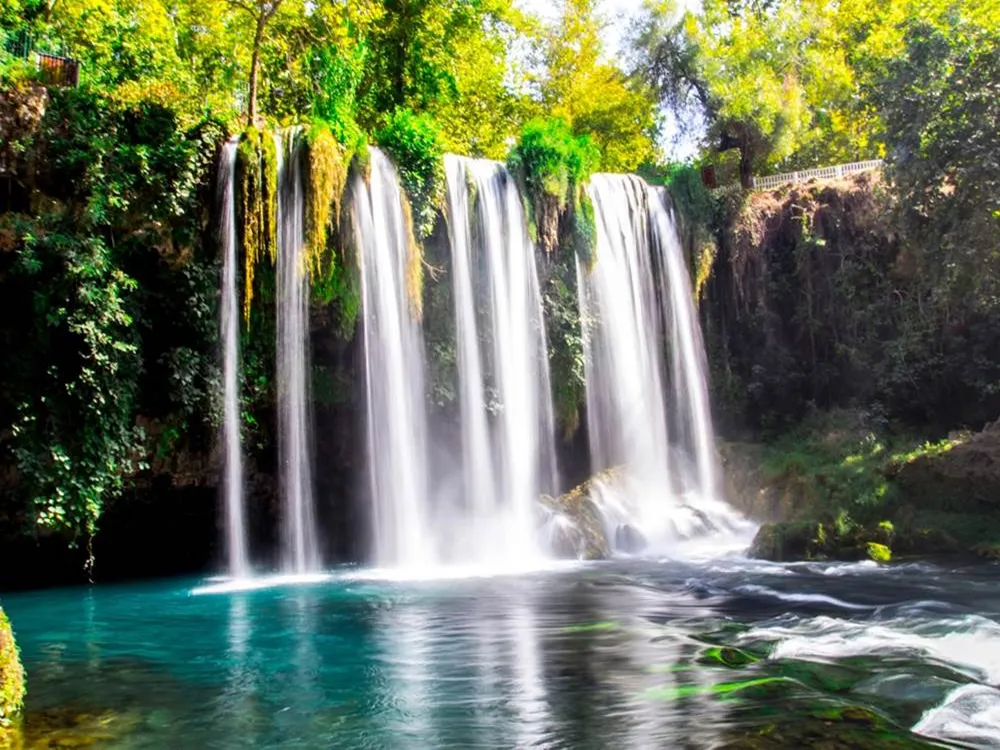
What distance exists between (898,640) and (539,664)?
342 centimetres

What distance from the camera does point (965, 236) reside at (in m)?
16.8

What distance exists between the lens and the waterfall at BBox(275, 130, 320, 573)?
15875mm

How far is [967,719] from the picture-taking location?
5688 millimetres

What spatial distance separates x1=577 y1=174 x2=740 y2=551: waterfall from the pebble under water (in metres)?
7.10

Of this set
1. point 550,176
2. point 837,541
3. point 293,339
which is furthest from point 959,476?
point 293,339

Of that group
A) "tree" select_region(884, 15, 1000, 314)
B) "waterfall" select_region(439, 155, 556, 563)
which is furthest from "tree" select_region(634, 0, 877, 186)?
"waterfall" select_region(439, 155, 556, 563)

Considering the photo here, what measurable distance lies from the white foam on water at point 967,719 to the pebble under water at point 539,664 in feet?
0.07

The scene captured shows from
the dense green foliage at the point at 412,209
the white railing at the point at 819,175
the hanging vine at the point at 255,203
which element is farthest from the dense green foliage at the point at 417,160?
the white railing at the point at 819,175

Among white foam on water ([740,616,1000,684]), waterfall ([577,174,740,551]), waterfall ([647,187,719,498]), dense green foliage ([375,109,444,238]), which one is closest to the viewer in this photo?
white foam on water ([740,616,1000,684])

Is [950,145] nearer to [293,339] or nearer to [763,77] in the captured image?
[763,77]

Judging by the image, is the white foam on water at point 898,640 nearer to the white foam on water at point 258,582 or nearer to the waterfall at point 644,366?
the white foam on water at point 258,582

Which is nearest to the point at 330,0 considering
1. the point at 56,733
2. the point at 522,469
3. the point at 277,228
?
the point at 277,228

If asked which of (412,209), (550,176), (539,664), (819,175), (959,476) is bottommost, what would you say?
(539,664)

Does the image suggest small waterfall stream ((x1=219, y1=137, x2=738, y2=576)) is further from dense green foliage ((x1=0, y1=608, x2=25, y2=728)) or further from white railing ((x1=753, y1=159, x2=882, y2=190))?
dense green foliage ((x1=0, y1=608, x2=25, y2=728))
